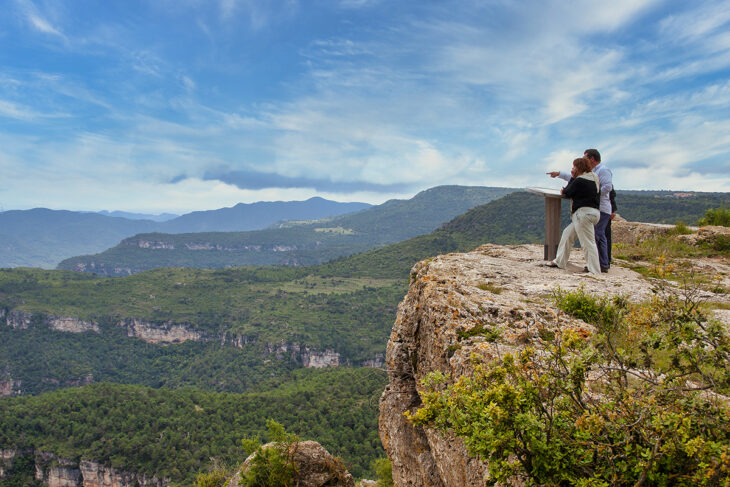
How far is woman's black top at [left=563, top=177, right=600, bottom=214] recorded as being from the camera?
7277 millimetres

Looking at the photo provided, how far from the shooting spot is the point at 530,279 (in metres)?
7.38

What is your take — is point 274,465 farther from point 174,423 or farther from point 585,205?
point 174,423

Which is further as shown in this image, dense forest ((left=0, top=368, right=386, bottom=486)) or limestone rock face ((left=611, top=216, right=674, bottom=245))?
dense forest ((left=0, top=368, right=386, bottom=486))

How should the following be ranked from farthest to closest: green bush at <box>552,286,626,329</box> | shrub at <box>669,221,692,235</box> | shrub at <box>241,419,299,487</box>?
1. shrub at <box>241,419,299,487</box>
2. shrub at <box>669,221,692,235</box>
3. green bush at <box>552,286,626,329</box>

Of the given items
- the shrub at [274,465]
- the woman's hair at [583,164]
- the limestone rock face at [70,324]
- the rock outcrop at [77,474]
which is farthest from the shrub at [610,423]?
the limestone rock face at [70,324]

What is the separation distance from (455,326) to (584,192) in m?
4.14

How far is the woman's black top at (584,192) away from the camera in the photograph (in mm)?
7277

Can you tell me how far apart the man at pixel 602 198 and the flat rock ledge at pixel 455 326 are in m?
0.40

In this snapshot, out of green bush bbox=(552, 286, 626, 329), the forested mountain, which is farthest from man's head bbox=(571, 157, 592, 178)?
the forested mountain

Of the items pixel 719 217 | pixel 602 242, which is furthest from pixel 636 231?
pixel 602 242

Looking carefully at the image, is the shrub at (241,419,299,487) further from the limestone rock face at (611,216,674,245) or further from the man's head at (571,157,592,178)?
the limestone rock face at (611,216,674,245)

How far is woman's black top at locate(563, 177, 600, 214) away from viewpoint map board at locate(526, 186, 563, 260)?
2.60 feet

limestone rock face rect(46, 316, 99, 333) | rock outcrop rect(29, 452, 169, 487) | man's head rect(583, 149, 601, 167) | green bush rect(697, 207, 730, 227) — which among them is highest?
man's head rect(583, 149, 601, 167)

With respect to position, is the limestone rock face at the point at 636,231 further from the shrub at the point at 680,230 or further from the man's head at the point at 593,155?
the man's head at the point at 593,155
